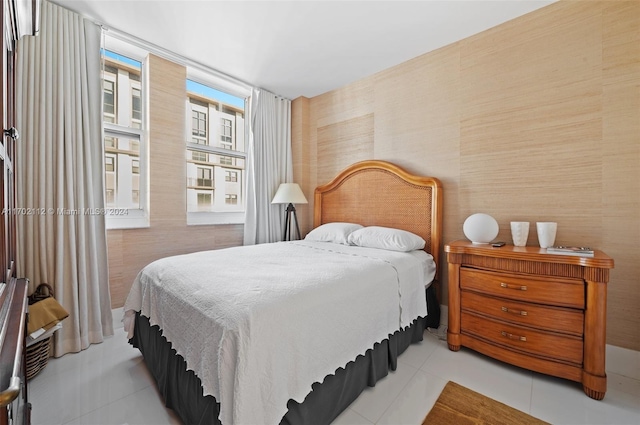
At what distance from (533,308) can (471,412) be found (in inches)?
30.2

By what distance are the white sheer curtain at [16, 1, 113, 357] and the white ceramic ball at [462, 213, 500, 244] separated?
296cm

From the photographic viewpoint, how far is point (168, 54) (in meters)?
2.67

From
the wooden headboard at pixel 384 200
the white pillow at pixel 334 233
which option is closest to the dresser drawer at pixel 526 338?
the wooden headboard at pixel 384 200

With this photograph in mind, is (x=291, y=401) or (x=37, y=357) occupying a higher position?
(x=291, y=401)

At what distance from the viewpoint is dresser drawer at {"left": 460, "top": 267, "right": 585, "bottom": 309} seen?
164cm

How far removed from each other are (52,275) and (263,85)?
2.76 meters

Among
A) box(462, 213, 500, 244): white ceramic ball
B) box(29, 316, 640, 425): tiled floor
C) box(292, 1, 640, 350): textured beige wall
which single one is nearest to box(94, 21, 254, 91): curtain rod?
box(292, 1, 640, 350): textured beige wall

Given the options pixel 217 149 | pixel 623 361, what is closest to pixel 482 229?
pixel 623 361

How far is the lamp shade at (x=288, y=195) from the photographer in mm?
3314

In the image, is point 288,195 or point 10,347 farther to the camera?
point 288,195

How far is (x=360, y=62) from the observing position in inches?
113

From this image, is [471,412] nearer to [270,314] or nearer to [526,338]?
[526,338]

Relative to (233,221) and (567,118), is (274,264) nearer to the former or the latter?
(233,221)

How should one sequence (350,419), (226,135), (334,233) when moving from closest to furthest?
1. (350,419)
2. (334,233)
3. (226,135)
